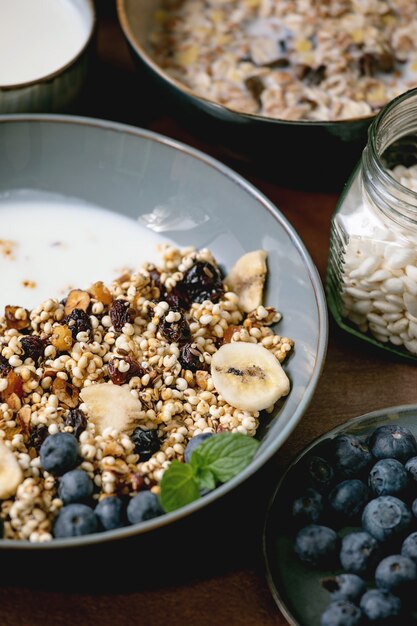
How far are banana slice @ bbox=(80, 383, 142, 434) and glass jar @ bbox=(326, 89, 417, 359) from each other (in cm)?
37

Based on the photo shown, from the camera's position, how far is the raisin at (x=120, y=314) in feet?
3.93

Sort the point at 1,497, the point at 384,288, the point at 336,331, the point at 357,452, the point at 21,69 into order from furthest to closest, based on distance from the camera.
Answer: the point at 21,69 < the point at 336,331 < the point at 384,288 < the point at 357,452 < the point at 1,497

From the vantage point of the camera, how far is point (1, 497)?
3.29ft

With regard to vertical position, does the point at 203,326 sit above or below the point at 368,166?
below

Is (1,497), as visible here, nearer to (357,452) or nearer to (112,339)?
(112,339)

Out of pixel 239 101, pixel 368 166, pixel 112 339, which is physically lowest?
pixel 112 339

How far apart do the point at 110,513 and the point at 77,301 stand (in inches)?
13.5

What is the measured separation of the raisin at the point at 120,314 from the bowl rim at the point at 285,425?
0.26m

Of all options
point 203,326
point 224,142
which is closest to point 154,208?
point 224,142

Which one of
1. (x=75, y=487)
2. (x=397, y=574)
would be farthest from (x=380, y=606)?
(x=75, y=487)

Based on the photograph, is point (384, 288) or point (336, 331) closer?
point (384, 288)

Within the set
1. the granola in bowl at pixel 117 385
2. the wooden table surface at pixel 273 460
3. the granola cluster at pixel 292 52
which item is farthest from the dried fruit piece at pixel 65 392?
the granola cluster at pixel 292 52

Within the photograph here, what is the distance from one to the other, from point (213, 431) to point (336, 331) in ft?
1.10

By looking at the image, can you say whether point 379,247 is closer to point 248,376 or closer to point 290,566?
point 248,376
